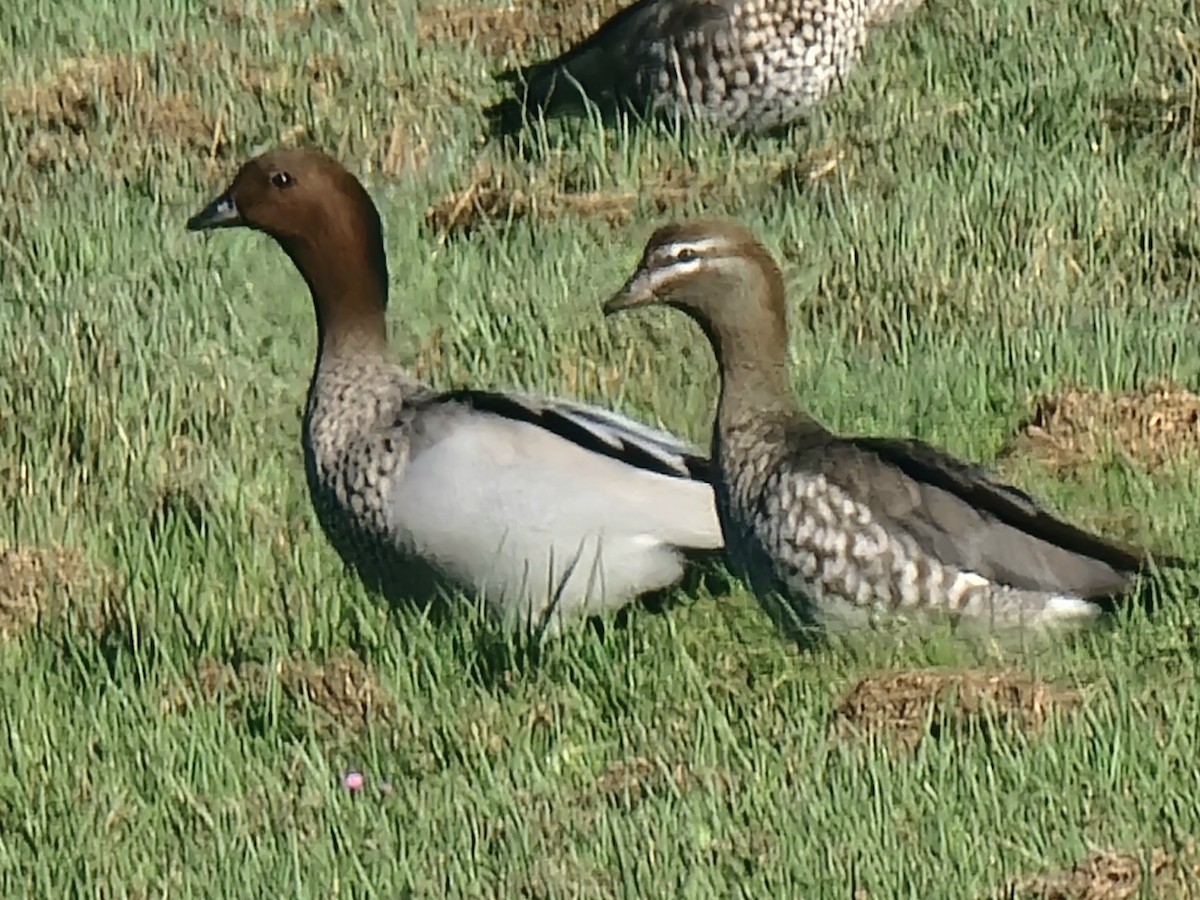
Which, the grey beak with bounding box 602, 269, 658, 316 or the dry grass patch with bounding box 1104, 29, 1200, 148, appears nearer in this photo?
the grey beak with bounding box 602, 269, 658, 316

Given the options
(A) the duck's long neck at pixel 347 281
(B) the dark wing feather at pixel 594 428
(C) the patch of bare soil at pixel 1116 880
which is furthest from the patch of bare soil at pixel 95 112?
(C) the patch of bare soil at pixel 1116 880

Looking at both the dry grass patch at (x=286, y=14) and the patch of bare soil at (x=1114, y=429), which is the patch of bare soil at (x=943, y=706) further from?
the dry grass patch at (x=286, y=14)

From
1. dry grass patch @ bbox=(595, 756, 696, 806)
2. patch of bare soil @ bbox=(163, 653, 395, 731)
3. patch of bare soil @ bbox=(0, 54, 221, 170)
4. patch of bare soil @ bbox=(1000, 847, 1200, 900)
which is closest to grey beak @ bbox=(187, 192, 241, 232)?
patch of bare soil @ bbox=(163, 653, 395, 731)

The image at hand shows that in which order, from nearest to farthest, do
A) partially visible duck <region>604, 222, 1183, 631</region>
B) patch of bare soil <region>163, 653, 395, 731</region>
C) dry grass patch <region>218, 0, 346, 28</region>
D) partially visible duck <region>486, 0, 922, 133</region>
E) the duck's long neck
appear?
patch of bare soil <region>163, 653, 395, 731</region> < partially visible duck <region>604, 222, 1183, 631</region> < the duck's long neck < partially visible duck <region>486, 0, 922, 133</region> < dry grass patch <region>218, 0, 346, 28</region>

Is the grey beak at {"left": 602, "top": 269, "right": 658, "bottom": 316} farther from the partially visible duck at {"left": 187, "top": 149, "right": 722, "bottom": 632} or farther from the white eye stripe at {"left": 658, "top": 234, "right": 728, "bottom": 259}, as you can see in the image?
the partially visible duck at {"left": 187, "top": 149, "right": 722, "bottom": 632}

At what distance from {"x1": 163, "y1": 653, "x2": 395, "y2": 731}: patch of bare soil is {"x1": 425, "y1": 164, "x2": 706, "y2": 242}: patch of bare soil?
3.34 meters

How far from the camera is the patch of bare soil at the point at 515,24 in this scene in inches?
430

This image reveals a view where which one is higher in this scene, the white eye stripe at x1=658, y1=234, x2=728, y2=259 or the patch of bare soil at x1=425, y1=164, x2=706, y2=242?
the white eye stripe at x1=658, y1=234, x2=728, y2=259

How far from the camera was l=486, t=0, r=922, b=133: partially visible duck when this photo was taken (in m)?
9.88

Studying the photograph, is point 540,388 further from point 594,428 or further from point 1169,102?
point 1169,102

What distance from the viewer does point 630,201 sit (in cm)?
909

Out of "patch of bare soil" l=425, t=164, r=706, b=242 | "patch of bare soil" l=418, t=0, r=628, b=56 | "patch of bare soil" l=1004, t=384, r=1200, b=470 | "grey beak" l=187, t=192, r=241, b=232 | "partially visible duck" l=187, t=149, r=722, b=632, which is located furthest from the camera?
"patch of bare soil" l=418, t=0, r=628, b=56

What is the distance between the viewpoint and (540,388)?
767 cm

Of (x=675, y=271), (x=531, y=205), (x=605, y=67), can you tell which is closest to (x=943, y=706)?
(x=675, y=271)
